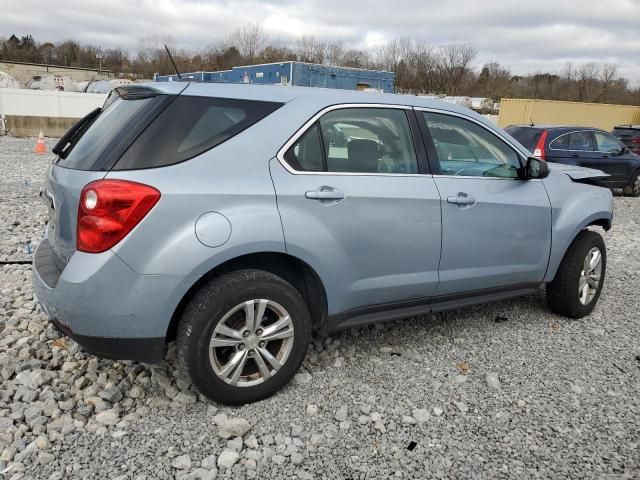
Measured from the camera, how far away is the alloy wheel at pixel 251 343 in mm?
2734

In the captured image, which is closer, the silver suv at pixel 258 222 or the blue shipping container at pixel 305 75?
the silver suv at pixel 258 222

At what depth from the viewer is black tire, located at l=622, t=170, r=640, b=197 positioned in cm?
1215

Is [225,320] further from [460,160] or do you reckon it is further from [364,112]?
[460,160]

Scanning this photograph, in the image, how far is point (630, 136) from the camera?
15148 mm

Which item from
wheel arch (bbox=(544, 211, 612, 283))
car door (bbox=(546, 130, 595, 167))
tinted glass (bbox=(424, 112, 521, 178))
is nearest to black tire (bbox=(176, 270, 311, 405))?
tinted glass (bbox=(424, 112, 521, 178))

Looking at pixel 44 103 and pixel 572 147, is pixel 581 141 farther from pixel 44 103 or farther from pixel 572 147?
pixel 44 103

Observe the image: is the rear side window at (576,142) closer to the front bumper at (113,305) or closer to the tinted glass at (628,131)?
the tinted glass at (628,131)

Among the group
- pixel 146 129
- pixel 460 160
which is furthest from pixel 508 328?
pixel 146 129

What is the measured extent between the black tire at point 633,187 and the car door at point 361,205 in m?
11.0

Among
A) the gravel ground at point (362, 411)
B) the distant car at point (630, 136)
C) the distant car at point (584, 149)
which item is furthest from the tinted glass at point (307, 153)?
the distant car at point (630, 136)

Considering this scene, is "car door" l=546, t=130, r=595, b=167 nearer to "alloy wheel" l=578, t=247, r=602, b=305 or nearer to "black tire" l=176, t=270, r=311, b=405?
"alloy wheel" l=578, t=247, r=602, b=305

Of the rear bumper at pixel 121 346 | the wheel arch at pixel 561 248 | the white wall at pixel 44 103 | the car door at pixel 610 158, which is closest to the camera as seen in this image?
Answer: the rear bumper at pixel 121 346

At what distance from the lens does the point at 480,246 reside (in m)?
3.55

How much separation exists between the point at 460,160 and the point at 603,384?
1.70m
